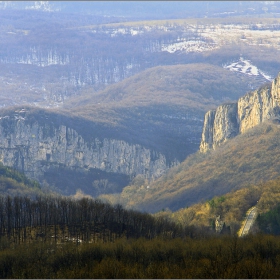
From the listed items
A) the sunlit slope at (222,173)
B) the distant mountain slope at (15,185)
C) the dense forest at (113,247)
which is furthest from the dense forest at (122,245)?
the sunlit slope at (222,173)

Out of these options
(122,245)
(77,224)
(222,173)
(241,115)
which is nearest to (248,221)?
(77,224)

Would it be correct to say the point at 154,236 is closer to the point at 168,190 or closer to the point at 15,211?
the point at 15,211

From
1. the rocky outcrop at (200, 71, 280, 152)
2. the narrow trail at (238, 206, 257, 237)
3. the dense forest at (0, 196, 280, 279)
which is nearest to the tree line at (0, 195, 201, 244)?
the dense forest at (0, 196, 280, 279)

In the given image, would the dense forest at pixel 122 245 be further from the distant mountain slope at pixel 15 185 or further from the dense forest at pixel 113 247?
the distant mountain slope at pixel 15 185

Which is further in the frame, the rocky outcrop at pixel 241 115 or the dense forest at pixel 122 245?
the rocky outcrop at pixel 241 115

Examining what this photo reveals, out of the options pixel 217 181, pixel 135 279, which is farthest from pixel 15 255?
pixel 217 181

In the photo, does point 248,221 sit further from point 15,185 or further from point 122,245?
point 15,185
